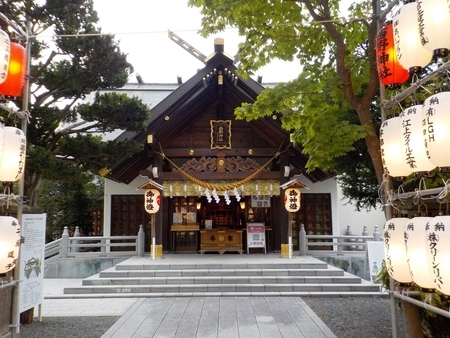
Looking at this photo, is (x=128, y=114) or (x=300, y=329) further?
(x=128, y=114)

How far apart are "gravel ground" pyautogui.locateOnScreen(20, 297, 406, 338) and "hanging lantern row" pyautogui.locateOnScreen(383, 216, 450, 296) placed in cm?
266

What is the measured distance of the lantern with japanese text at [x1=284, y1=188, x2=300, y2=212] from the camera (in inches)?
496

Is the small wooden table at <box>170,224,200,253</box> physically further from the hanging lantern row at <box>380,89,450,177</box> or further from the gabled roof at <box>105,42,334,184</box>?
the hanging lantern row at <box>380,89,450,177</box>

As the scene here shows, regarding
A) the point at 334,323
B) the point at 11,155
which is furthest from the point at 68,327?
the point at 334,323

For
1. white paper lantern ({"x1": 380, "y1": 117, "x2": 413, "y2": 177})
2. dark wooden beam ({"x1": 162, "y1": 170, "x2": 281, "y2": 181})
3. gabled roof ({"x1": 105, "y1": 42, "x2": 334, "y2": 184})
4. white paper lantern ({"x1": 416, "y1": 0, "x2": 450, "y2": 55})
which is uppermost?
gabled roof ({"x1": 105, "y1": 42, "x2": 334, "y2": 184})

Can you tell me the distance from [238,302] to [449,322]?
510cm

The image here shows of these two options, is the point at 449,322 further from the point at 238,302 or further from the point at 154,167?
the point at 154,167

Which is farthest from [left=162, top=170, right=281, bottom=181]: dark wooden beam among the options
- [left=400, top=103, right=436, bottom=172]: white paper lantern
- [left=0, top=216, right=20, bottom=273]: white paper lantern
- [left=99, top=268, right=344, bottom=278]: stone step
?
[left=400, top=103, right=436, bottom=172]: white paper lantern

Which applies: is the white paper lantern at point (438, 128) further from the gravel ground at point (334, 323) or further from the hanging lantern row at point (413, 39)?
the gravel ground at point (334, 323)

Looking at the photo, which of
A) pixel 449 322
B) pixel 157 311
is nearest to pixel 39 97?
pixel 157 311

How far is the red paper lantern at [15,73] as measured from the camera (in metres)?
5.59

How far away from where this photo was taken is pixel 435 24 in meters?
3.78

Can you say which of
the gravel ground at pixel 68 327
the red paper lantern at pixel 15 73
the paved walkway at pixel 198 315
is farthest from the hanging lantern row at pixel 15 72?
the paved walkway at pixel 198 315

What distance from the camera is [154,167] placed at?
43.1ft
